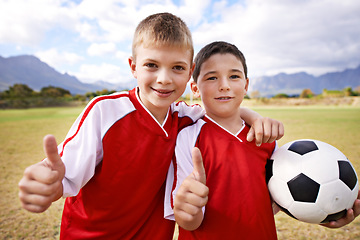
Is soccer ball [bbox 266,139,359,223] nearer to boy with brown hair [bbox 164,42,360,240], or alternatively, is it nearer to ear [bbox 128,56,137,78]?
boy with brown hair [bbox 164,42,360,240]

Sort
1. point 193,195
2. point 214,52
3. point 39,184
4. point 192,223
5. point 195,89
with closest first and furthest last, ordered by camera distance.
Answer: point 39,184 → point 193,195 → point 192,223 → point 214,52 → point 195,89

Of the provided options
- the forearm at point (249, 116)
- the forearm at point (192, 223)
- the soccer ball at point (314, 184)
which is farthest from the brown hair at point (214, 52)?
the forearm at point (192, 223)

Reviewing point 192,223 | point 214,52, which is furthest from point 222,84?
point 192,223

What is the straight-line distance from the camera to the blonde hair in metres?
1.50

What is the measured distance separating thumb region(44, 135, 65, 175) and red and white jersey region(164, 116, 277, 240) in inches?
28.2

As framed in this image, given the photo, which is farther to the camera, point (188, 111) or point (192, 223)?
point (188, 111)

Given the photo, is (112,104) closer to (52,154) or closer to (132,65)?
(132,65)

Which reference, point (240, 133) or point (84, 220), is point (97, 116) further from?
point (240, 133)

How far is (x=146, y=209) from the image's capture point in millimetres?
1561

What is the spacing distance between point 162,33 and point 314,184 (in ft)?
4.46

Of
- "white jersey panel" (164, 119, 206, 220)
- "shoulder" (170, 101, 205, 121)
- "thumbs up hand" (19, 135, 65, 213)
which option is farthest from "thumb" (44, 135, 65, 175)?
"shoulder" (170, 101, 205, 121)

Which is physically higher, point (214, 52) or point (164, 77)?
point (214, 52)

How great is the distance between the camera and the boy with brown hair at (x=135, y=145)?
4.75 ft

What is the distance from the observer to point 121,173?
4.83ft
